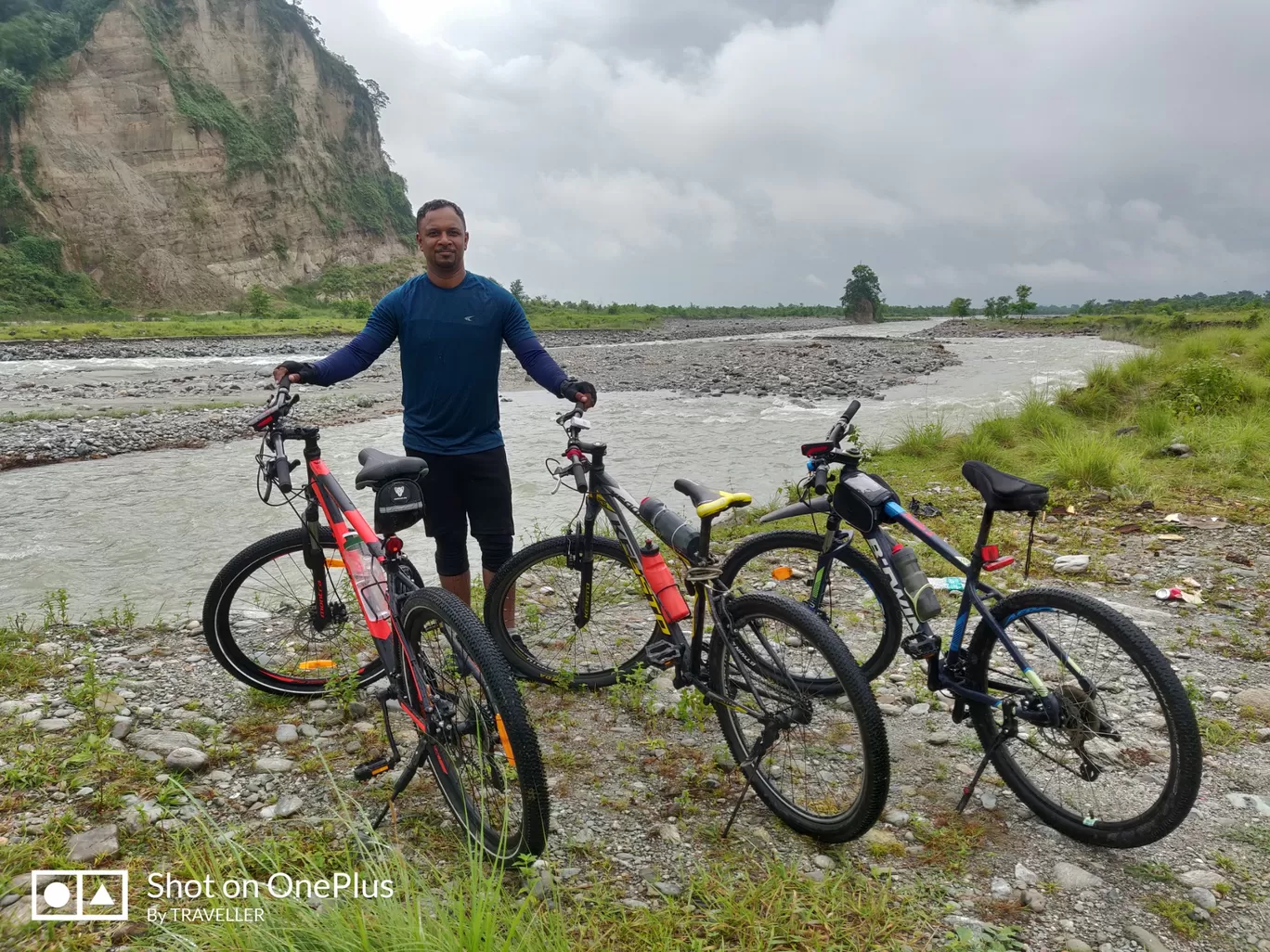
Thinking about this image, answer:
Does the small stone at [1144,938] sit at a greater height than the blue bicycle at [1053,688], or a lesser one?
lesser

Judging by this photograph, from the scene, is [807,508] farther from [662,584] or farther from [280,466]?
[280,466]

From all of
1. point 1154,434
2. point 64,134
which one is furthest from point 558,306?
point 1154,434

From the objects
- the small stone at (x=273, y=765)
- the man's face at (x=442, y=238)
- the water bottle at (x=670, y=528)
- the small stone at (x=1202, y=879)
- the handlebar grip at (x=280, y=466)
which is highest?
the man's face at (x=442, y=238)

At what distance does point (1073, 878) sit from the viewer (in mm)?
2707

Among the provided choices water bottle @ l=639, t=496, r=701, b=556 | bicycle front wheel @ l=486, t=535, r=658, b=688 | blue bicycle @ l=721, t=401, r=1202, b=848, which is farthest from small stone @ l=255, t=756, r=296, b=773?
blue bicycle @ l=721, t=401, r=1202, b=848

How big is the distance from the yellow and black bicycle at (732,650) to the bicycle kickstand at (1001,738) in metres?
0.53

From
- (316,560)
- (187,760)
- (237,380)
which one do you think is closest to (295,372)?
(316,560)

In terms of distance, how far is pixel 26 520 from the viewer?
324 inches

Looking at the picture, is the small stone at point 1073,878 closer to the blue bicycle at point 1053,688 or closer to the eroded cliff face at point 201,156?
the blue bicycle at point 1053,688

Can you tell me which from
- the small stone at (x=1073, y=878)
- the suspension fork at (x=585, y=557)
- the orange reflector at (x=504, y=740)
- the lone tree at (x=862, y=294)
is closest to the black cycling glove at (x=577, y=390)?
the suspension fork at (x=585, y=557)

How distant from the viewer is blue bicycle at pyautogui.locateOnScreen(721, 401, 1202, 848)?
271 cm

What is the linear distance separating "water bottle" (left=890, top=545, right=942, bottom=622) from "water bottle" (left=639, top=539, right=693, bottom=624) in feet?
3.13

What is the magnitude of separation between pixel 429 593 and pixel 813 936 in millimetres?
1729

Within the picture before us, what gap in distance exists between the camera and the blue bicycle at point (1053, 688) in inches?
107
